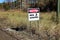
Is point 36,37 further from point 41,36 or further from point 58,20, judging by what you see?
point 58,20

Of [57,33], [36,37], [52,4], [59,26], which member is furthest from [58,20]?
[52,4]

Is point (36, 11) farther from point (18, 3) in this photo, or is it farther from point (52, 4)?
point (18, 3)

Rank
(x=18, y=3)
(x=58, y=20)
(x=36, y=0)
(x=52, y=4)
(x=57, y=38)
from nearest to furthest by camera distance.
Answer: (x=57, y=38) < (x=58, y=20) < (x=52, y=4) < (x=36, y=0) < (x=18, y=3)

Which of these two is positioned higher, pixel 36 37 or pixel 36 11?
pixel 36 11

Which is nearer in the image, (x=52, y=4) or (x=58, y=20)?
(x=58, y=20)

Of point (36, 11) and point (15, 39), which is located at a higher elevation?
point (36, 11)

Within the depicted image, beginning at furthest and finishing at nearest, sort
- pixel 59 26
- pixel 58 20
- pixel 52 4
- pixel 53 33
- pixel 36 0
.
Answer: pixel 36 0 < pixel 52 4 < pixel 58 20 < pixel 59 26 < pixel 53 33

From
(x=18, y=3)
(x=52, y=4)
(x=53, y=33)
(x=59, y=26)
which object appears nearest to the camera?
(x=53, y=33)

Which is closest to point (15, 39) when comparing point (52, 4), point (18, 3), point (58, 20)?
point (58, 20)

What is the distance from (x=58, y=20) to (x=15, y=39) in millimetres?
4786

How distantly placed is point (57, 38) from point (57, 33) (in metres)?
1.20

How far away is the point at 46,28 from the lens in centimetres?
1419

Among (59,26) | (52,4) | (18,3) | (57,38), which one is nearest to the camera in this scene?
(57,38)

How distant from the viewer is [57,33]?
12781 millimetres
